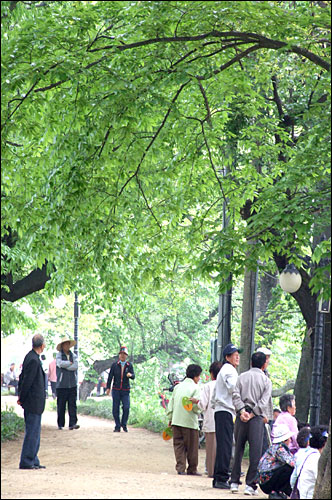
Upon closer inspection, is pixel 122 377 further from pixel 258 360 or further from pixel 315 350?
pixel 258 360

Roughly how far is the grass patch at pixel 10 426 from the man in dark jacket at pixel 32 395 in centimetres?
687

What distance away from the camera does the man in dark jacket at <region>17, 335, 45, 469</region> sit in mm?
11477

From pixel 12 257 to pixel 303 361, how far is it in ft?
21.0

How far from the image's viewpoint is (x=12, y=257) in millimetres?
17531

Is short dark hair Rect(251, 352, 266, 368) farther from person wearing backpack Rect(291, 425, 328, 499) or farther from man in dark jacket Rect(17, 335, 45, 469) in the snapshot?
man in dark jacket Rect(17, 335, 45, 469)

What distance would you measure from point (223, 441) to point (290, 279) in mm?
4429

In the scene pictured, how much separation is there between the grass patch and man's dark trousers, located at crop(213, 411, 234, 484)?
876 centimetres

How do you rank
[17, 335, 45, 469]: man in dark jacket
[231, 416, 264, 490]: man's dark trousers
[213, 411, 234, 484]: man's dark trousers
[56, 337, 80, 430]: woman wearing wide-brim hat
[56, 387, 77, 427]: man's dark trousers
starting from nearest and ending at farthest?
[231, 416, 264, 490]: man's dark trousers → [213, 411, 234, 484]: man's dark trousers → [17, 335, 45, 469]: man in dark jacket → [56, 337, 80, 430]: woman wearing wide-brim hat → [56, 387, 77, 427]: man's dark trousers

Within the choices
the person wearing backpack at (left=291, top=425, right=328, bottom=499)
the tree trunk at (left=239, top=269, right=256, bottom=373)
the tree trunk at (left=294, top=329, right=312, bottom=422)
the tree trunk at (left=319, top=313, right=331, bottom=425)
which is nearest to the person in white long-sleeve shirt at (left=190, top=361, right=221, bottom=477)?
the tree trunk at (left=319, top=313, right=331, bottom=425)

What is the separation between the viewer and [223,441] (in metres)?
10.6

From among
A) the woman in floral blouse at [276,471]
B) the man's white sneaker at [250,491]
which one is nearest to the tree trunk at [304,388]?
the man's white sneaker at [250,491]

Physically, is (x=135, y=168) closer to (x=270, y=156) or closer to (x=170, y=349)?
(x=270, y=156)

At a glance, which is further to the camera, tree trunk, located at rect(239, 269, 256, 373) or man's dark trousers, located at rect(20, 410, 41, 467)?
tree trunk, located at rect(239, 269, 256, 373)

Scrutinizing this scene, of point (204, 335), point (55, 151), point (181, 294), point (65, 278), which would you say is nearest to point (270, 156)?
point (65, 278)
